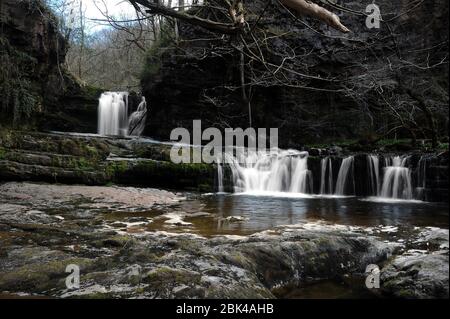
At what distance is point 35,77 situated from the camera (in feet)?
51.4

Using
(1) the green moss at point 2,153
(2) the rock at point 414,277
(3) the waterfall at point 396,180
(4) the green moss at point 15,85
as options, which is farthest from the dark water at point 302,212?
(4) the green moss at point 15,85

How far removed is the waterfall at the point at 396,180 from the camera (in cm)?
1079

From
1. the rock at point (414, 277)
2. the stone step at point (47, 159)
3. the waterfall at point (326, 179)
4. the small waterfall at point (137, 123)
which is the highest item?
the small waterfall at point (137, 123)

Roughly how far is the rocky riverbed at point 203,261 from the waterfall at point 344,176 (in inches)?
229

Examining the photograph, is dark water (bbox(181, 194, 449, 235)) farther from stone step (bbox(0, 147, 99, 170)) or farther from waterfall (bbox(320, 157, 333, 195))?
stone step (bbox(0, 147, 99, 170))

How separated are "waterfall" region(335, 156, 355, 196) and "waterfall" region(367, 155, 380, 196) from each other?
0.53 meters

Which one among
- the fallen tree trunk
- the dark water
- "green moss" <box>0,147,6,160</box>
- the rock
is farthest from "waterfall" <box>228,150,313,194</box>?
the fallen tree trunk

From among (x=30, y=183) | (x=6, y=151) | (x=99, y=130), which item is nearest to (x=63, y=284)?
(x=30, y=183)

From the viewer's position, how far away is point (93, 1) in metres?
4.39

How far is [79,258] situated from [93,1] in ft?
9.16

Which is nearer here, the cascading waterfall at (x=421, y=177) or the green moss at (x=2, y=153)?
the cascading waterfall at (x=421, y=177)

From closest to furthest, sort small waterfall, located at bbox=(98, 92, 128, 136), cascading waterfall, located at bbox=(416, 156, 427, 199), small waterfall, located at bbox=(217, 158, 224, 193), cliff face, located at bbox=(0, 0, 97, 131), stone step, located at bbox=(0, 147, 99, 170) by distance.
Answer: cascading waterfall, located at bbox=(416, 156, 427, 199) → stone step, located at bbox=(0, 147, 99, 170) → small waterfall, located at bbox=(217, 158, 224, 193) → cliff face, located at bbox=(0, 0, 97, 131) → small waterfall, located at bbox=(98, 92, 128, 136)

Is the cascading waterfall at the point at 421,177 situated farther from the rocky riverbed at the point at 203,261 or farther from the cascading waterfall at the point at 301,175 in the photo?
the rocky riverbed at the point at 203,261

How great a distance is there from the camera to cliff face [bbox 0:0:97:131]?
1334 cm
